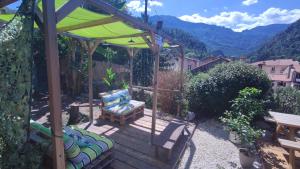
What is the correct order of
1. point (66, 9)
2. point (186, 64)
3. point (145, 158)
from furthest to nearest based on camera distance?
point (186, 64) < point (145, 158) < point (66, 9)

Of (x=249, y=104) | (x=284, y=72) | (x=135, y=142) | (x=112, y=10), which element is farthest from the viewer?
(x=284, y=72)

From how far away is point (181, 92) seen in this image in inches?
272

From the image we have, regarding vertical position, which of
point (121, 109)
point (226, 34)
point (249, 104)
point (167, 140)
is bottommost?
point (167, 140)

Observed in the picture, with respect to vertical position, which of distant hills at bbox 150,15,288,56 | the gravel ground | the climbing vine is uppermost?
distant hills at bbox 150,15,288,56

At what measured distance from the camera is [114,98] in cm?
575

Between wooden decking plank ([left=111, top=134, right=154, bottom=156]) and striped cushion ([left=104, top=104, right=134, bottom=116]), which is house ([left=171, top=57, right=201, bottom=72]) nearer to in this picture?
striped cushion ([left=104, top=104, right=134, bottom=116])

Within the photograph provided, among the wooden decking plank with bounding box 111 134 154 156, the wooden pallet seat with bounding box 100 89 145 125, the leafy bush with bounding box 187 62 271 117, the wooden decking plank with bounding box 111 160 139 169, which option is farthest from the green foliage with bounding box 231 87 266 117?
the wooden decking plank with bounding box 111 160 139 169

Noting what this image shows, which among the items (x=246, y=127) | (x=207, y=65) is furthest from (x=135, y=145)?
(x=207, y=65)

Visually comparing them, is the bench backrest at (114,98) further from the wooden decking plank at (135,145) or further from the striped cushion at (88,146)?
the striped cushion at (88,146)

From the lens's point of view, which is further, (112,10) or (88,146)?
(88,146)

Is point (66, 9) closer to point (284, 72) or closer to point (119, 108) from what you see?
point (119, 108)

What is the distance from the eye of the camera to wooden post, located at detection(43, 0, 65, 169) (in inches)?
69.4

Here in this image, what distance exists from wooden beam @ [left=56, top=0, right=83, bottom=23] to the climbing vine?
22 centimetres

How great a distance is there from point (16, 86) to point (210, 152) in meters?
4.06
